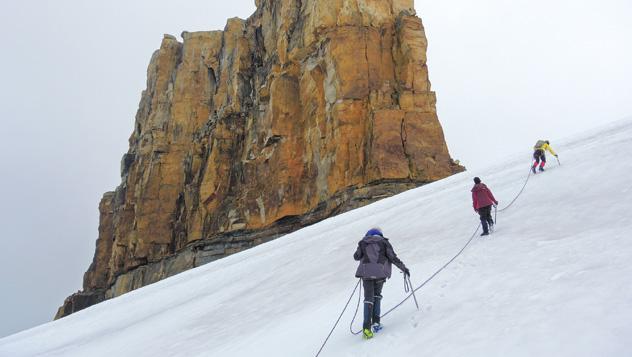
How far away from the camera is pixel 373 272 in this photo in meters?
6.86

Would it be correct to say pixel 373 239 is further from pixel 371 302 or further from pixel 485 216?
pixel 485 216

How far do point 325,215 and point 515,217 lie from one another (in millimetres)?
35265

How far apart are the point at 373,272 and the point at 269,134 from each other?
49.0 m

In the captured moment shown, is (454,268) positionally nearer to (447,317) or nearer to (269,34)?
(447,317)

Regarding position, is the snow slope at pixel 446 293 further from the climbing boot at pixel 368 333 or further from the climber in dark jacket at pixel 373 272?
the climber in dark jacket at pixel 373 272

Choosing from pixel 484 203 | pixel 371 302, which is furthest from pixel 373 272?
pixel 484 203

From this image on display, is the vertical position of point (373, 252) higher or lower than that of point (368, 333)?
higher

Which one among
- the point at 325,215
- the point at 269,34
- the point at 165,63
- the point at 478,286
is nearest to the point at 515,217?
the point at 478,286

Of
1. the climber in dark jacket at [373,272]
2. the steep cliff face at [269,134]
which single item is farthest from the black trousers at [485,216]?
the steep cliff face at [269,134]

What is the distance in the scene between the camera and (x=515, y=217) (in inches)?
449

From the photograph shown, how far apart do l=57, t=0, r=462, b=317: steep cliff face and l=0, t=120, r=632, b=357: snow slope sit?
88.1 ft

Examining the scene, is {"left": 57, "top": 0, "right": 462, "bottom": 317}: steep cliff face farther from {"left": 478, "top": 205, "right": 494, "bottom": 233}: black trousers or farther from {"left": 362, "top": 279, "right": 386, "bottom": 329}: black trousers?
{"left": 362, "top": 279, "right": 386, "bottom": 329}: black trousers

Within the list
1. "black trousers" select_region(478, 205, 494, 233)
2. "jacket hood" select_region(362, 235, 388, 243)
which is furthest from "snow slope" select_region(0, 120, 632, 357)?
"jacket hood" select_region(362, 235, 388, 243)

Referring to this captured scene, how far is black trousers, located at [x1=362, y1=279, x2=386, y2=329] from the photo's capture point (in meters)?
6.76
